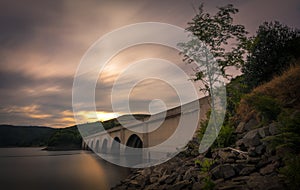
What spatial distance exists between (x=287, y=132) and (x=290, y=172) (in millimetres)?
2125

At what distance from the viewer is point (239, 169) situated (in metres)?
8.93

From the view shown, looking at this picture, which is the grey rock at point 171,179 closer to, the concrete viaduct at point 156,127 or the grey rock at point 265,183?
the grey rock at point 265,183

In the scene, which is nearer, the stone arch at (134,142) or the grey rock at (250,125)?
the grey rock at (250,125)

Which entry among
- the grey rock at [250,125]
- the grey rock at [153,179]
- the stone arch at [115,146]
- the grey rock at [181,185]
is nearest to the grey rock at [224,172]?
the grey rock at [181,185]

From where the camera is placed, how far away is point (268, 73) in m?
17.0

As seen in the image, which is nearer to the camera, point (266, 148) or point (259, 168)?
point (259, 168)

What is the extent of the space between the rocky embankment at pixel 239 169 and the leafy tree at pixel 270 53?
5.50 meters

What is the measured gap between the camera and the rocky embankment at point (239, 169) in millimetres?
7775

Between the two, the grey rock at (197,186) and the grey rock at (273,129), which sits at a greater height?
the grey rock at (273,129)

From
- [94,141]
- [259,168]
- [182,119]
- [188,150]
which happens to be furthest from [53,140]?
[259,168]

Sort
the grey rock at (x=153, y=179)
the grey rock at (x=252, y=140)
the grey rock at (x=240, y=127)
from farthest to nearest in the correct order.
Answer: the grey rock at (x=153, y=179) < the grey rock at (x=240, y=127) < the grey rock at (x=252, y=140)

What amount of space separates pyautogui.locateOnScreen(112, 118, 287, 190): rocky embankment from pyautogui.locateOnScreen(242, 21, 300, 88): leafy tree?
217 inches

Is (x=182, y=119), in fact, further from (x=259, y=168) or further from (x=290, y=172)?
(x=290, y=172)

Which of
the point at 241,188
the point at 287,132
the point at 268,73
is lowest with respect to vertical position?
the point at 241,188
